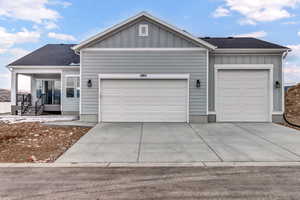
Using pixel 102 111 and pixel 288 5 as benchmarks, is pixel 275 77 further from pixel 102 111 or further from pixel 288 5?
pixel 102 111

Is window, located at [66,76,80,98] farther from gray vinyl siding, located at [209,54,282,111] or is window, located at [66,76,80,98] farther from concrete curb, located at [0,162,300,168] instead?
concrete curb, located at [0,162,300,168]

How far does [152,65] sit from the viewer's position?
10703 mm

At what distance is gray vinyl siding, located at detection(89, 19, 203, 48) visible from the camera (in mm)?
10648

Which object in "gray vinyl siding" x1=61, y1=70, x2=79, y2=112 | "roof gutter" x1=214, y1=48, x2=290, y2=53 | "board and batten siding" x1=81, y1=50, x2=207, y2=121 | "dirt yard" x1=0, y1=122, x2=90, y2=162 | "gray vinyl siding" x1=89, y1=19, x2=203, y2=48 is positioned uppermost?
"gray vinyl siding" x1=89, y1=19, x2=203, y2=48

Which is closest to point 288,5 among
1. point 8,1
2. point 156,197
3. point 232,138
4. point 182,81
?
point 182,81

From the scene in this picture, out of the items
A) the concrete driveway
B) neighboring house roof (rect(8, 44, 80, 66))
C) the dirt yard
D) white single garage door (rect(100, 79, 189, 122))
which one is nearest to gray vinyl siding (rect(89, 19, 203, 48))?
white single garage door (rect(100, 79, 189, 122))

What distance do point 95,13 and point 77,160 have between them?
40.7 feet

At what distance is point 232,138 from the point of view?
7535 mm

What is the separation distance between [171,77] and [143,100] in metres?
1.82

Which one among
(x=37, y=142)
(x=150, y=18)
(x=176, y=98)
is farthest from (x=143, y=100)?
(x=37, y=142)

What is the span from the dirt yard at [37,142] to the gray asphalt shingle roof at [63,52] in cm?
594

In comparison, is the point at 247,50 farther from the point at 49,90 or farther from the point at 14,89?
the point at 14,89

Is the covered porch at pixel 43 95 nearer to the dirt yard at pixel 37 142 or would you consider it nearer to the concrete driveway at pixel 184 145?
the dirt yard at pixel 37 142

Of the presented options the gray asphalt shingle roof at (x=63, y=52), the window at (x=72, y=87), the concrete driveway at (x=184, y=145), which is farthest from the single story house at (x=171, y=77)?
the window at (x=72, y=87)
